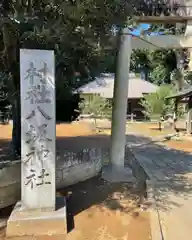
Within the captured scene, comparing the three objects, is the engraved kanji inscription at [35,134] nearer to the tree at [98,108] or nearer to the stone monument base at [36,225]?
the stone monument base at [36,225]

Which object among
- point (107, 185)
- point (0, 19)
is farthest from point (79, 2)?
point (107, 185)

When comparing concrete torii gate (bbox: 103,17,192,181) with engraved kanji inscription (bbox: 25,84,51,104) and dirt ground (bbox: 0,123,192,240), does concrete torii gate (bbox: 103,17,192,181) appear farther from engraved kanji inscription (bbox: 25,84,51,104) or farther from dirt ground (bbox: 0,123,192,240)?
engraved kanji inscription (bbox: 25,84,51,104)

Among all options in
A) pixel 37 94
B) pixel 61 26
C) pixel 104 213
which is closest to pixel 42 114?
pixel 37 94

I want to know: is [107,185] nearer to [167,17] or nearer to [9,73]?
[9,73]

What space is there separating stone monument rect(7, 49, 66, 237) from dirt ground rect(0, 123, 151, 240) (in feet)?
1.29

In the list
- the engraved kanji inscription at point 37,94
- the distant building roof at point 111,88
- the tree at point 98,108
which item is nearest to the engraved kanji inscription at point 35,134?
the engraved kanji inscription at point 37,94

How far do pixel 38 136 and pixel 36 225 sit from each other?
1.27m

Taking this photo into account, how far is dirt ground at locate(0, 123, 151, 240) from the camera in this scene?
3.94 meters

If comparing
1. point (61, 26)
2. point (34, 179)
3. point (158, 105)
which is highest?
point (61, 26)

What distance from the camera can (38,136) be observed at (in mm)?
4121

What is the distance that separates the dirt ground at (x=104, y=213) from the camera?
394cm

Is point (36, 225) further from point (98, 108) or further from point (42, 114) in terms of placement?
point (98, 108)

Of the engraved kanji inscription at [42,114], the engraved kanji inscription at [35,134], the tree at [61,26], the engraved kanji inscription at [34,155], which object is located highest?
the tree at [61,26]

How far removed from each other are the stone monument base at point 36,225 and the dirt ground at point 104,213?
0.31 feet
